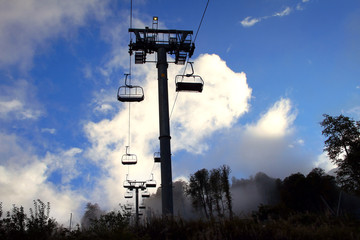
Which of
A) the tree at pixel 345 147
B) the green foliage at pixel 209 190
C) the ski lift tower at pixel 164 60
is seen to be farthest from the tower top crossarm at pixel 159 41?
the green foliage at pixel 209 190

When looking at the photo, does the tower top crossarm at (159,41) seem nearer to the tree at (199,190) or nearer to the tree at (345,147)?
the tree at (345,147)

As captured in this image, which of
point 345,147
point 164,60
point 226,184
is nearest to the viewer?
point 164,60

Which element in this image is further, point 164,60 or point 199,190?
point 199,190

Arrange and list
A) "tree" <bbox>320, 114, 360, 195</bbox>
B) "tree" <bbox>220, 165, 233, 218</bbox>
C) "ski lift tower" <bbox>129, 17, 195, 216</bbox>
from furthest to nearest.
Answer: "tree" <bbox>220, 165, 233, 218</bbox>
"tree" <bbox>320, 114, 360, 195</bbox>
"ski lift tower" <bbox>129, 17, 195, 216</bbox>

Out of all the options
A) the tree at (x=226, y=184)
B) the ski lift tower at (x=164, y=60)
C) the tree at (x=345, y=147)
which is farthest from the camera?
the tree at (x=226, y=184)

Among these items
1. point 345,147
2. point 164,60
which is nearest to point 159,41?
point 164,60

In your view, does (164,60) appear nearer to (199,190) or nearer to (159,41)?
(159,41)

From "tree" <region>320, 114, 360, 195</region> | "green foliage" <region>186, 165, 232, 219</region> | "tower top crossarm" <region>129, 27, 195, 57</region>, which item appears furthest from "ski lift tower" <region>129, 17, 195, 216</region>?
"green foliage" <region>186, 165, 232, 219</region>

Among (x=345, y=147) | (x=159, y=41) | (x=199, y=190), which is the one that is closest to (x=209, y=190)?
(x=199, y=190)

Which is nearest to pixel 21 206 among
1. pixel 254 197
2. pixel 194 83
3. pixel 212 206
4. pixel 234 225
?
pixel 234 225

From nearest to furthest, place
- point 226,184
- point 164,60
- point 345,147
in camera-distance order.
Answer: point 164,60
point 345,147
point 226,184

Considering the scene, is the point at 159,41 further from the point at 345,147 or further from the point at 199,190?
the point at 199,190

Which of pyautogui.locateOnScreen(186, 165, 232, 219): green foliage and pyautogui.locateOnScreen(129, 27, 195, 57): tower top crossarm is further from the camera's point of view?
pyautogui.locateOnScreen(186, 165, 232, 219): green foliage

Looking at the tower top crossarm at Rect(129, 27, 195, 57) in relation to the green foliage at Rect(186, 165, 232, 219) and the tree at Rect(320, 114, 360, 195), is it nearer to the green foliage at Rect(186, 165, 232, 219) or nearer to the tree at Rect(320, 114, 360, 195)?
the tree at Rect(320, 114, 360, 195)
